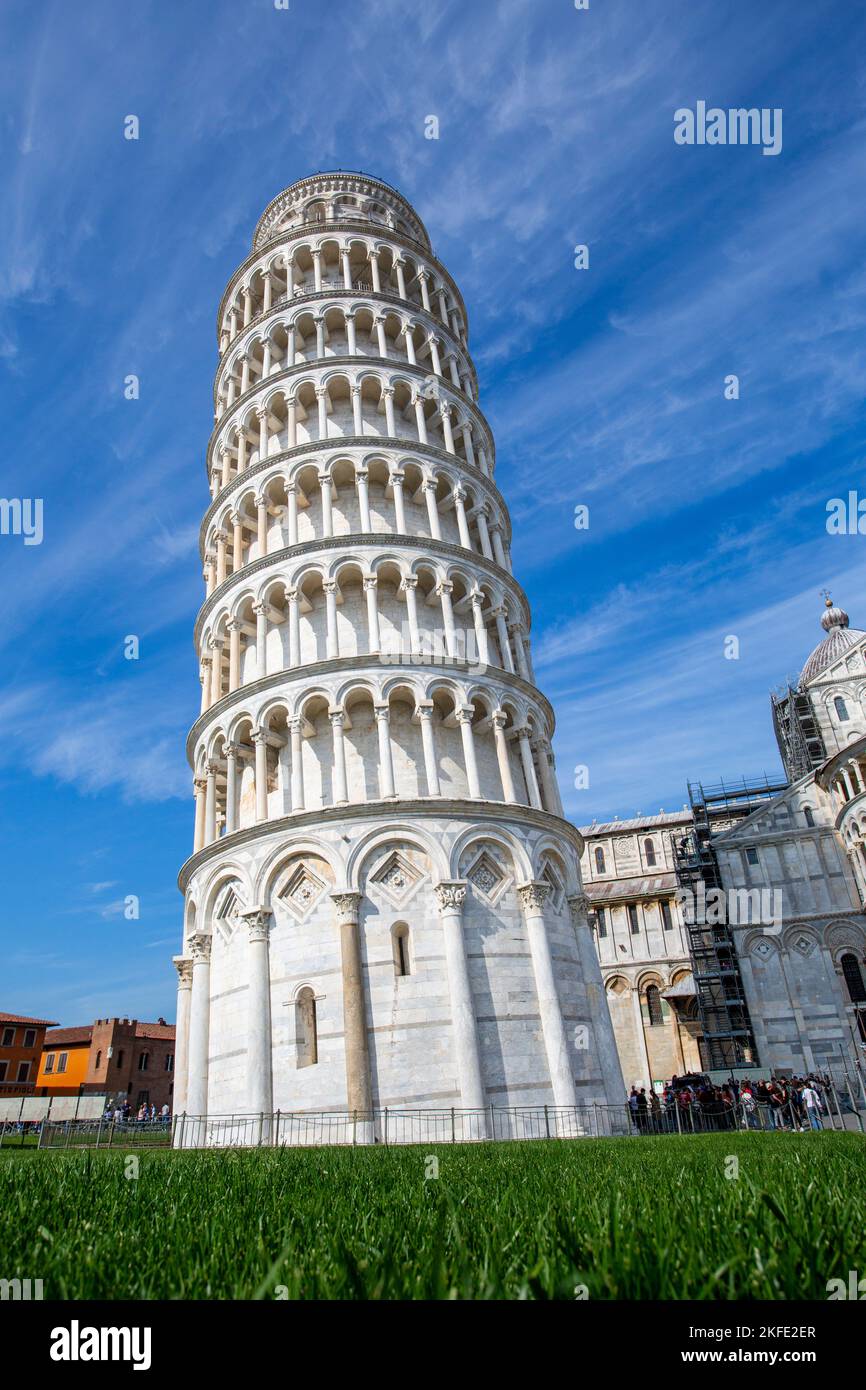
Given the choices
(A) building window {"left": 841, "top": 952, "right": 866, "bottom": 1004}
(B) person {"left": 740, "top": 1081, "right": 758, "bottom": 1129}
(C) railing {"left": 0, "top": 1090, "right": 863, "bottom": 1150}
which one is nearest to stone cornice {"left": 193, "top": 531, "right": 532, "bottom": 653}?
(C) railing {"left": 0, "top": 1090, "right": 863, "bottom": 1150}

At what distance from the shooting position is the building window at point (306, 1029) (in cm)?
1817

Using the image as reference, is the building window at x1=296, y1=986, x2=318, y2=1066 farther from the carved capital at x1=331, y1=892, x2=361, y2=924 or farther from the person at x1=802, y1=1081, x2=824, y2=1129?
the person at x1=802, y1=1081, x2=824, y2=1129

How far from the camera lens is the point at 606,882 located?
186 feet

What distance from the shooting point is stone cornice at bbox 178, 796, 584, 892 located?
778 inches

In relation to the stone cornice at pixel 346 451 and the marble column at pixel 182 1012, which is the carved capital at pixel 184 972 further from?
the stone cornice at pixel 346 451

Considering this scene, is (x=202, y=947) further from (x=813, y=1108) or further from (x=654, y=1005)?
(x=654, y=1005)

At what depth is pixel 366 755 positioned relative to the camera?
72.2 ft

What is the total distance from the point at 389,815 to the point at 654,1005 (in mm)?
37229

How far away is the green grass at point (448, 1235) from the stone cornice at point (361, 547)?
20.4 m

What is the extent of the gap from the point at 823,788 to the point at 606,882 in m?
19.5

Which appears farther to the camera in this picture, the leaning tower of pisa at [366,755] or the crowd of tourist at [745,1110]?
the crowd of tourist at [745,1110]

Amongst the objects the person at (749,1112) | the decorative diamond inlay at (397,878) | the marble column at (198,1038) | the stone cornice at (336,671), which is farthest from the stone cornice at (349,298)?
the person at (749,1112)

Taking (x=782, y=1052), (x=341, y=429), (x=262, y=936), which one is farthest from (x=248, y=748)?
(x=782, y=1052)
